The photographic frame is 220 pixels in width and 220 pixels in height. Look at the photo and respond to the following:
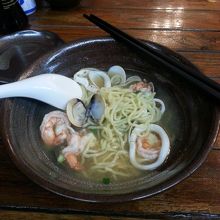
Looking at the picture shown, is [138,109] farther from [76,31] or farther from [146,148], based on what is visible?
[76,31]

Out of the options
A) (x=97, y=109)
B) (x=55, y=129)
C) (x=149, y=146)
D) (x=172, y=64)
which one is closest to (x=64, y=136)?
(x=55, y=129)

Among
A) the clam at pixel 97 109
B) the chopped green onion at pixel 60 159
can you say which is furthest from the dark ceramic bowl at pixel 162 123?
the clam at pixel 97 109

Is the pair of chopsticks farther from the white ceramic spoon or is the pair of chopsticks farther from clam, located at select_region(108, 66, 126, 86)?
the white ceramic spoon

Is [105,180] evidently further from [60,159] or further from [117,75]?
[117,75]

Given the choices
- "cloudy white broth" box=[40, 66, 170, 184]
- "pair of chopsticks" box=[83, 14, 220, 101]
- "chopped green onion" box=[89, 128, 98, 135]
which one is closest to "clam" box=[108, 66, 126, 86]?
"cloudy white broth" box=[40, 66, 170, 184]

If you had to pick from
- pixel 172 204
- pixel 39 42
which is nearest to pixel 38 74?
pixel 39 42

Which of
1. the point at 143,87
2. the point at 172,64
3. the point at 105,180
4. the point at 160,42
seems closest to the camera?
the point at 105,180
